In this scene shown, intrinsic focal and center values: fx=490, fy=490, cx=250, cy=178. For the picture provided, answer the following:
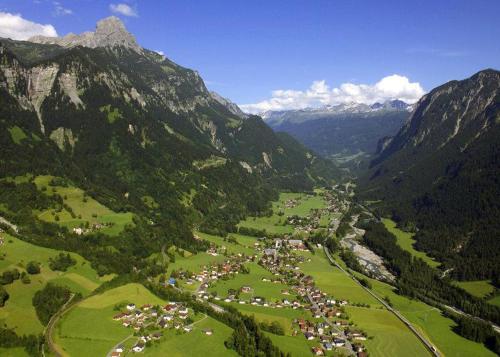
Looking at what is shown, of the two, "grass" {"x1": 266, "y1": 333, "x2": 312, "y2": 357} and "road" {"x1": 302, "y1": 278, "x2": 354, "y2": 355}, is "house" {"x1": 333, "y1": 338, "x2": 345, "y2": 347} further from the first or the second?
"grass" {"x1": 266, "y1": 333, "x2": 312, "y2": 357}

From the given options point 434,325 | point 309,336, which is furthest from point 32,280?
point 434,325

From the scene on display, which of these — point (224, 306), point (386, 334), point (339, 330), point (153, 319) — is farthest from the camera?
point (224, 306)

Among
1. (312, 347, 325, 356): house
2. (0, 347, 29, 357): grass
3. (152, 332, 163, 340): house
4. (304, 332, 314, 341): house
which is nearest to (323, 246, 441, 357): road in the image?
(312, 347, 325, 356): house

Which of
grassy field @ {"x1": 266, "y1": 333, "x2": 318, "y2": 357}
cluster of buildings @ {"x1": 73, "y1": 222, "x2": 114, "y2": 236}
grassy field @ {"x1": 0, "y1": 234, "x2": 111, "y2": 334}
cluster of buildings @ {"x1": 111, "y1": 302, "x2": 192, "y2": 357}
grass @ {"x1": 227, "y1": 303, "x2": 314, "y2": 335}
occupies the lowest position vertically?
grassy field @ {"x1": 266, "y1": 333, "x2": 318, "y2": 357}

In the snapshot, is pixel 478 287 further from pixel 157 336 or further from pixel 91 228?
pixel 91 228

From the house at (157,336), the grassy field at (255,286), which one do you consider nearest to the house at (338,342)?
the grassy field at (255,286)
